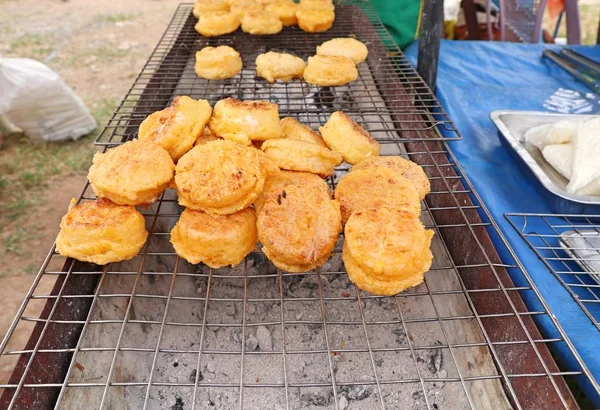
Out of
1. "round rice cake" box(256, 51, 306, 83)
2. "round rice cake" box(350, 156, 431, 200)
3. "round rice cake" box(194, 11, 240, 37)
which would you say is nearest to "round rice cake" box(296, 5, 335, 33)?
"round rice cake" box(194, 11, 240, 37)

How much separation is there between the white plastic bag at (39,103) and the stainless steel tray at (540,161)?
5874 millimetres

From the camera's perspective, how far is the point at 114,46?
1016 cm

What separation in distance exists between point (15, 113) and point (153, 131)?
4.91 m

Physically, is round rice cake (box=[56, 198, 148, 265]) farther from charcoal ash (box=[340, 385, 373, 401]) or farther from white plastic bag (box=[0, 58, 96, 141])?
white plastic bag (box=[0, 58, 96, 141])

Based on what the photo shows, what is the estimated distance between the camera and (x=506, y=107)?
13.0 ft

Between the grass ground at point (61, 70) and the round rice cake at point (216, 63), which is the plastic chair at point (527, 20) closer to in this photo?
the round rice cake at point (216, 63)

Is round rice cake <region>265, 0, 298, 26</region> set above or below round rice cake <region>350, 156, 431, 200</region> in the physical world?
below

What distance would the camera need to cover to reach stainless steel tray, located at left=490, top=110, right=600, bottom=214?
7.94 ft

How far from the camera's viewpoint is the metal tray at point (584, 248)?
202cm

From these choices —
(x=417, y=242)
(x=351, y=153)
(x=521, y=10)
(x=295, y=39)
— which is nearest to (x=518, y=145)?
(x=351, y=153)

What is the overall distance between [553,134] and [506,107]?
4.15 feet

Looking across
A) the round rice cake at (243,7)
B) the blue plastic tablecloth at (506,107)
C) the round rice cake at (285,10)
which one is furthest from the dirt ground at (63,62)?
the blue plastic tablecloth at (506,107)

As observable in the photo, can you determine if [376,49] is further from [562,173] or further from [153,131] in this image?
[153,131]

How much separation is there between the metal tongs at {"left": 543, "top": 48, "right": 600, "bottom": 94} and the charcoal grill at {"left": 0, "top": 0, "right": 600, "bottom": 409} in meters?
2.29
